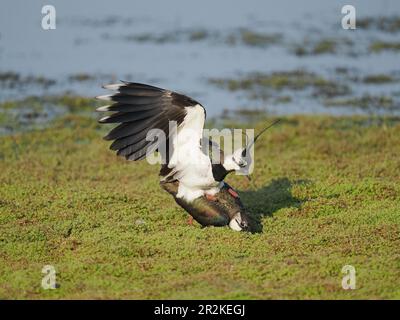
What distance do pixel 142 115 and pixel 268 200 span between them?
172 cm

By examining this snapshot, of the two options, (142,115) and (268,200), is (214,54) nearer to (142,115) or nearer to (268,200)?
(268,200)

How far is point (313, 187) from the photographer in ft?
27.5

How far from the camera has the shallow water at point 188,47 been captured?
13516mm

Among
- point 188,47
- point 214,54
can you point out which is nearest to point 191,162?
point 214,54

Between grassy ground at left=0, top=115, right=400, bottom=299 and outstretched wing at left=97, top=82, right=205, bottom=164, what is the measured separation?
0.75 metres

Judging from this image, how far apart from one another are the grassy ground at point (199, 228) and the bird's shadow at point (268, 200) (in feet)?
0.04

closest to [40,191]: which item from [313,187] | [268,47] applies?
[313,187]

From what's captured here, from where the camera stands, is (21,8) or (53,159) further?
(21,8)

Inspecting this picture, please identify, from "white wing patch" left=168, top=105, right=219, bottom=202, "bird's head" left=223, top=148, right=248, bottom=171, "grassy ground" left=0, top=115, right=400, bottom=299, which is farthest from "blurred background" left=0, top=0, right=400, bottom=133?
"bird's head" left=223, top=148, right=248, bottom=171

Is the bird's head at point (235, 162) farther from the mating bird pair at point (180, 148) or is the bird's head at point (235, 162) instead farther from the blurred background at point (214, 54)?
the blurred background at point (214, 54)

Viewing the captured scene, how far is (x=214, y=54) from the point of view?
1580cm

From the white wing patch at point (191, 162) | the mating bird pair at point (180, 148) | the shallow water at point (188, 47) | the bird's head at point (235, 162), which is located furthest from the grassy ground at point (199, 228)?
the shallow water at point (188, 47)

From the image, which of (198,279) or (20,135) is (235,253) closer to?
(198,279)
